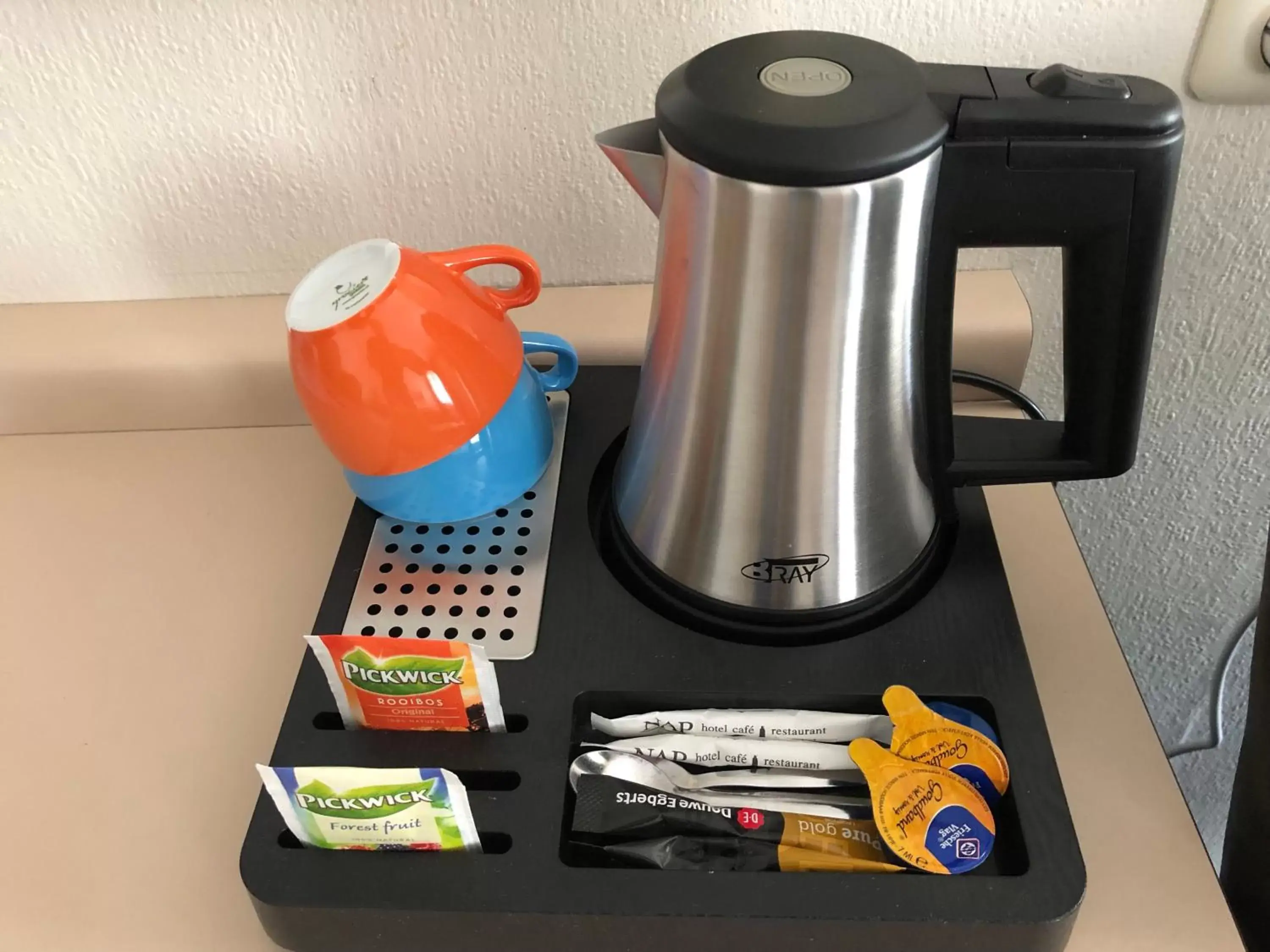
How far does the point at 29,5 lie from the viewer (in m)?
0.60

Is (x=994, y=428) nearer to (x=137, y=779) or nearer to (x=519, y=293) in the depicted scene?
(x=519, y=293)

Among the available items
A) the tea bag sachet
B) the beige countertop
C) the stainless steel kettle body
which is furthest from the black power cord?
the tea bag sachet

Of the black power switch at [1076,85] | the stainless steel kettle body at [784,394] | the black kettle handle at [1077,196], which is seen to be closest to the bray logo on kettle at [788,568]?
the stainless steel kettle body at [784,394]

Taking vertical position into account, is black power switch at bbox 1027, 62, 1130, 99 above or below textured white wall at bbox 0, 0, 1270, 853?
above

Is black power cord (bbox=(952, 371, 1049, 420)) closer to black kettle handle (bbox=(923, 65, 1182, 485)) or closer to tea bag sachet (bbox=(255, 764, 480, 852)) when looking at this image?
black kettle handle (bbox=(923, 65, 1182, 485))

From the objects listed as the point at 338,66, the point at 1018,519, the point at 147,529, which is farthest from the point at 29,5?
the point at 1018,519

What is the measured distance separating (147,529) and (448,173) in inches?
12.0

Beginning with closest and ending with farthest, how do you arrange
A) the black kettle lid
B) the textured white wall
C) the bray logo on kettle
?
1. the black kettle lid
2. the bray logo on kettle
3. the textured white wall

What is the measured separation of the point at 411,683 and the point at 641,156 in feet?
0.86

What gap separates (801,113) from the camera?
41 cm

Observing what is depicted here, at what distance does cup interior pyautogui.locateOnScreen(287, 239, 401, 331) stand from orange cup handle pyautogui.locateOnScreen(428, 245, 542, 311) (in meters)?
0.04

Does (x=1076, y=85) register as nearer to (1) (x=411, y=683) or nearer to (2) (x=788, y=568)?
(2) (x=788, y=568)

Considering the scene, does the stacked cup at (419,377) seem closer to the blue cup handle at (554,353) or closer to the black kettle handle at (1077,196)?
the blue cup handle at (554,353)

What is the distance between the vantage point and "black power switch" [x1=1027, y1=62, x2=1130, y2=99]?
1.40ft
